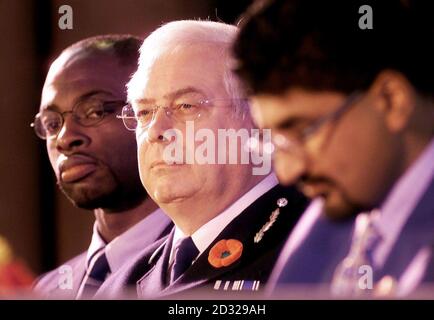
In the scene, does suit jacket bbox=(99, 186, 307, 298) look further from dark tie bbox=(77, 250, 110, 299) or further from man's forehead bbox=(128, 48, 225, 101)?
man's forehead bbox=(128, 48, 225, 101)

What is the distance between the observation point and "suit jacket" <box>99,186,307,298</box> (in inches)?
174

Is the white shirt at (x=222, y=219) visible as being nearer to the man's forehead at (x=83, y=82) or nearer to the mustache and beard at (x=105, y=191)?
the mustache and beard at (x=105, y=191)

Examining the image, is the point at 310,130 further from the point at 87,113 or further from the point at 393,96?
the point at 87,113

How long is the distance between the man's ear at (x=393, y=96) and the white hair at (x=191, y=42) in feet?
1.81

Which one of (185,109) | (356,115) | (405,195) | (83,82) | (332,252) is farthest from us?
(83,82)

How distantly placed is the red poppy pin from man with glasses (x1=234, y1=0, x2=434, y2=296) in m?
0.32

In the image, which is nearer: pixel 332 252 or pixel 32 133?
→ pixel 332 252

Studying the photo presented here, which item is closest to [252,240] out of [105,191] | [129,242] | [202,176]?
[202,176]

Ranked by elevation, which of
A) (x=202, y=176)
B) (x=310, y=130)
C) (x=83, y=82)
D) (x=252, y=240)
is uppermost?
(x=83, y=82)

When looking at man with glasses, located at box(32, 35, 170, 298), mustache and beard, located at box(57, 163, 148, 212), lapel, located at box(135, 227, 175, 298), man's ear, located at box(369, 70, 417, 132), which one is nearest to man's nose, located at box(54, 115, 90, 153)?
man with glasses, located at box(32, 35, 170, 298)

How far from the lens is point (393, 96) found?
412 cm

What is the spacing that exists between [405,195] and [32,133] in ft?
5.08
